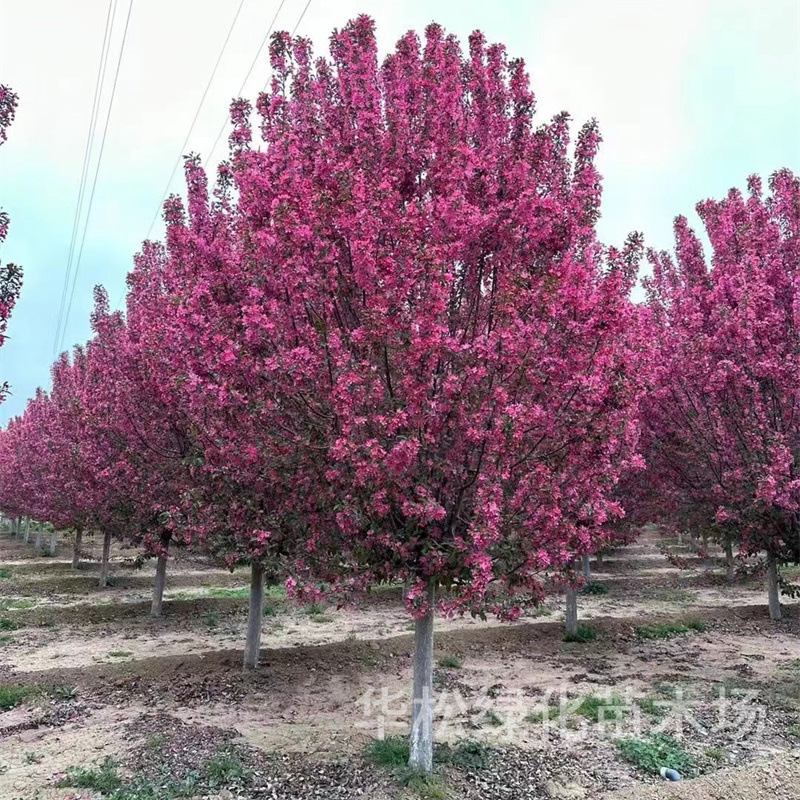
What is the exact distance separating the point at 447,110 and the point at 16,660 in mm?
13058

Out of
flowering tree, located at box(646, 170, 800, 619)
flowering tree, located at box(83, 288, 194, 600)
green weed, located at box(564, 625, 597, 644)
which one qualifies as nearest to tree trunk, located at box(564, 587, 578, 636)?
green weed, located at box(564, 625, 597, 644)

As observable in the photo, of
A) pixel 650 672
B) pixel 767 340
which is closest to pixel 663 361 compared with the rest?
pixel 767 340

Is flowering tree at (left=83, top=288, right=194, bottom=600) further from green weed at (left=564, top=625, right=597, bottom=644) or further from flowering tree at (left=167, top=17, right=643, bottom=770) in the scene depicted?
green weed at (left=564, top=625, right=597, bottom=644)

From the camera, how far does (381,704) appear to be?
955cm

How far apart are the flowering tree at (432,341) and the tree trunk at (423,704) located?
0.08 ft

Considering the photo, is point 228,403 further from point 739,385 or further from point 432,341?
point 739,385

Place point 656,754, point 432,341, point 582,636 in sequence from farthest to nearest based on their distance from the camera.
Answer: point 582,636
point 656,754
point 432,341

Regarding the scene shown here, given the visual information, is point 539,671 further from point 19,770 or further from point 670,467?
point 19,770

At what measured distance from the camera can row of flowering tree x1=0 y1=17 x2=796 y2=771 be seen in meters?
5.63

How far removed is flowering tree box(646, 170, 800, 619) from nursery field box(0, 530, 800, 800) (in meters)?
3.11

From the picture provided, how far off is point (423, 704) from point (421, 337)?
13.9 ft

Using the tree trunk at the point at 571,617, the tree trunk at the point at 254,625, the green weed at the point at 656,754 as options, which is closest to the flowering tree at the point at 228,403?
the tree trunk at the point at 254,625

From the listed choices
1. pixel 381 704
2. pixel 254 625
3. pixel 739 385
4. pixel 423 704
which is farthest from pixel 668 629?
pixel 423 704

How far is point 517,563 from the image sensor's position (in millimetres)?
5980
